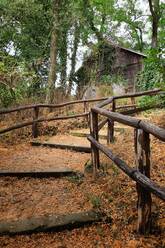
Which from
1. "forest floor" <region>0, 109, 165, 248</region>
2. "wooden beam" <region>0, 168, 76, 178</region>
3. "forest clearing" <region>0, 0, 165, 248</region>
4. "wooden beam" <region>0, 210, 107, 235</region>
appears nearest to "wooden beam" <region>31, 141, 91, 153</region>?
"forest clearing" <region>0, 0, 165, 248</region>

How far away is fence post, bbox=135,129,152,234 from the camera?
3754mm

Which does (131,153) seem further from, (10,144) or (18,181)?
(10,144)

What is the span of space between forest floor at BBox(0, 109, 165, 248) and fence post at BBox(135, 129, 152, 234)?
0.43 ft

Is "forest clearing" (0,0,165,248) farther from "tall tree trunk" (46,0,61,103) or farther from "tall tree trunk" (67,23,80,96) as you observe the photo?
"tall tree trunk" (67,23,80,96)

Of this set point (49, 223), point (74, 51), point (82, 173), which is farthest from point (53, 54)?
point (49, 223)

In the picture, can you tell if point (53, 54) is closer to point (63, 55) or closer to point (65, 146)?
point (63, 55)

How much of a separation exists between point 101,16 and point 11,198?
2665 cm

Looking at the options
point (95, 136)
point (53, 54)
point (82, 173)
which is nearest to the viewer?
point (95, 136)

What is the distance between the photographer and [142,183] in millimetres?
3564

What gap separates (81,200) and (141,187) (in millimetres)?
1584

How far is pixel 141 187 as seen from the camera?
3801mm

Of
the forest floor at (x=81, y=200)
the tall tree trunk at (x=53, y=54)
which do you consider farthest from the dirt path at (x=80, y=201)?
the tall tree trunk at (x=53, y=54)

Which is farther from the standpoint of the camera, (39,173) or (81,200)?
(39,173)

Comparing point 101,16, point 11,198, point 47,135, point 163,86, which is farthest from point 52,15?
point 11,198
